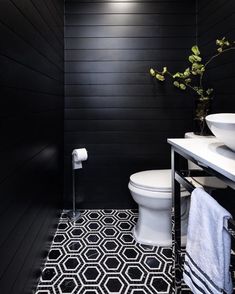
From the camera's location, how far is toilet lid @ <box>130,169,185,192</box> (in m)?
1.75

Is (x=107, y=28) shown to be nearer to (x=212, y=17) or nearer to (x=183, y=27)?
(x=183, y=27)

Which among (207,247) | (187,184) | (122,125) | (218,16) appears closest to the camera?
(207,247)

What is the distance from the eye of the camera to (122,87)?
7.99 feet

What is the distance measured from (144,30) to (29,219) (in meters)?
1.95

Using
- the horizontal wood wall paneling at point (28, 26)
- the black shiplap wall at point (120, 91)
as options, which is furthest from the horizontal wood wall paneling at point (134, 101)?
the horizontal wood wall paneling at point (28, 26)

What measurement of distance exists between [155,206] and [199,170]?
2.33 ft

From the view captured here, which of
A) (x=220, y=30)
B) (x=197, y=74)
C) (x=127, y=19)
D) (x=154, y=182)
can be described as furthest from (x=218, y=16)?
(x=154, y=182)

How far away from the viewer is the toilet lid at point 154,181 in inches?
69.0

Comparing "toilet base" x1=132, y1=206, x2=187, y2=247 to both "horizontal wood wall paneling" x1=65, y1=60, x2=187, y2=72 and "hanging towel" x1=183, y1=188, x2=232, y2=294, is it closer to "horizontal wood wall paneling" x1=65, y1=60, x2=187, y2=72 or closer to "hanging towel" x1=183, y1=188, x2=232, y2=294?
"hanging towel" x1=183, y1=188, x2=232, y2=294

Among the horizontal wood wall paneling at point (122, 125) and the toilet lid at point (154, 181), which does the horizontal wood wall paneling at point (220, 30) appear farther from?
the toilet lid at point (154, 181)

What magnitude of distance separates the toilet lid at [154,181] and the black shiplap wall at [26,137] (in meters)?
0.65

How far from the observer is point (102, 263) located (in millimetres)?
1699

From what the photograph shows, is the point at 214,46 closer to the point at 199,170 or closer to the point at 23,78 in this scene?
the point at 199,170

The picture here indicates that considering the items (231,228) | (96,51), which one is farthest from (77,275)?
(96,51)
